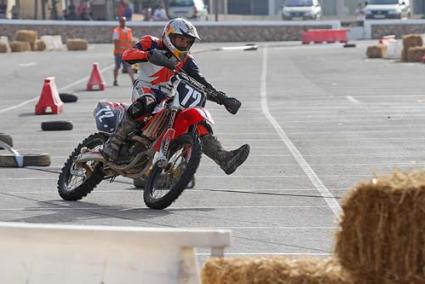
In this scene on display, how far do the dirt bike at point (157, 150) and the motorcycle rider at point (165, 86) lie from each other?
8 cm

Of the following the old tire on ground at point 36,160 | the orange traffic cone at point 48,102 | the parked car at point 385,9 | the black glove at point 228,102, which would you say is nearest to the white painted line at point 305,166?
the black glove at point 228,102

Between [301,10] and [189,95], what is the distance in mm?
62748

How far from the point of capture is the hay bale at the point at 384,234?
5641mm

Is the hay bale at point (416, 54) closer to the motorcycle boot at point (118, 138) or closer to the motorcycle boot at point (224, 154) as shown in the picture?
the motorcycle boot at point (224, 154)

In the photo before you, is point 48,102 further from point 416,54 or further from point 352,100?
point 416,54

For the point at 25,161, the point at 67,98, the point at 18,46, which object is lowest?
the point at 18,46

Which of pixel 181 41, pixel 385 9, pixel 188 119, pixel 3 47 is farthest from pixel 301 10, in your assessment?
pixel 188 119

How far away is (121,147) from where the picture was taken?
12.1 meters

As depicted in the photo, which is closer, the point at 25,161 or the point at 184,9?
the point at 25,161

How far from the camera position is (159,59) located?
1173 cm

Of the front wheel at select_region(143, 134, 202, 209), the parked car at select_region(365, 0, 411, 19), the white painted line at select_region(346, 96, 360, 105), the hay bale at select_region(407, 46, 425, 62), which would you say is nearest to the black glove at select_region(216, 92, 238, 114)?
the front wheel at select_region(143, 134, 202, 209)

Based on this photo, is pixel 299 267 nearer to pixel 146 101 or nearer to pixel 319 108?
pixel 146 101

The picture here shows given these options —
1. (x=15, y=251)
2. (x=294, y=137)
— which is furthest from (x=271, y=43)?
(x=15, y=251)

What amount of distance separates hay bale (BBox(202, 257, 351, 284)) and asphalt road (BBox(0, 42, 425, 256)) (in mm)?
912
